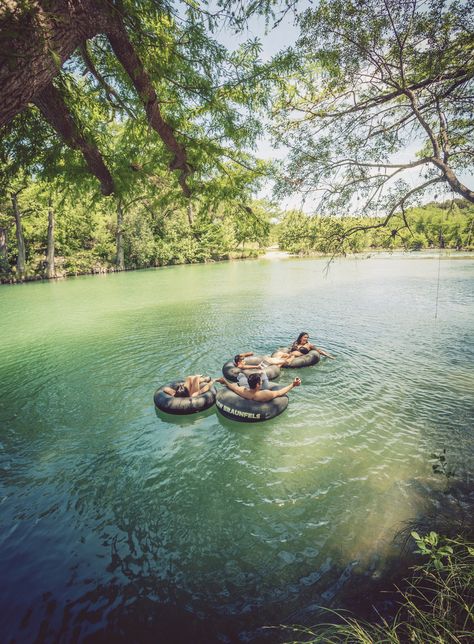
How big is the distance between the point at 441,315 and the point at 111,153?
17905 millimetres

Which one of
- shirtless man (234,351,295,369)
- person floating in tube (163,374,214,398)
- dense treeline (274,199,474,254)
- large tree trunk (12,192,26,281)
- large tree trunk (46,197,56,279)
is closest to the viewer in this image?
→ dense treeline (274,199,474,254)

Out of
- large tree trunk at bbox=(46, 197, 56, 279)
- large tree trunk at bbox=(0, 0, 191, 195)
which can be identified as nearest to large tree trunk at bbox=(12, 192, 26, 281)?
large tree trunk at bbox=(46, 197, 56, 279)

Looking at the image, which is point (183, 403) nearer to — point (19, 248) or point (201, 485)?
point (201, 485)

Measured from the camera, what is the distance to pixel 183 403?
7.14 m

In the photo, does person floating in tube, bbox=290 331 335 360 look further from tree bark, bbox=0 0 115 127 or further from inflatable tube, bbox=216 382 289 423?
tree bark, bbox=0 0 115 127

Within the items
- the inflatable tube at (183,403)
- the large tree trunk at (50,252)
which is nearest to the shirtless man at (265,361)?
the inflatable tube at (183,403)

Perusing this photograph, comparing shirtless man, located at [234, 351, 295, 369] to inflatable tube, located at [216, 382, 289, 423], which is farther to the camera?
shirtless man, located at [234, 351, 295, 369]

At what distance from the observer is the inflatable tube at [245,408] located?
6.90m

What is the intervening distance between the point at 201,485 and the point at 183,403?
2218mm

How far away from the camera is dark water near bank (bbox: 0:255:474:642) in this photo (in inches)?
137

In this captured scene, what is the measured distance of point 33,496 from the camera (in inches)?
200

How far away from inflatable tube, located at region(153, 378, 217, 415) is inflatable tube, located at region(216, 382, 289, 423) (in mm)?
Result: 321

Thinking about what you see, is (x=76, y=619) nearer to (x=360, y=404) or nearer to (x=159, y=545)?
(x=159, y=545)

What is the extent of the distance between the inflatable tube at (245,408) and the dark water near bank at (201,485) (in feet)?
0.81
